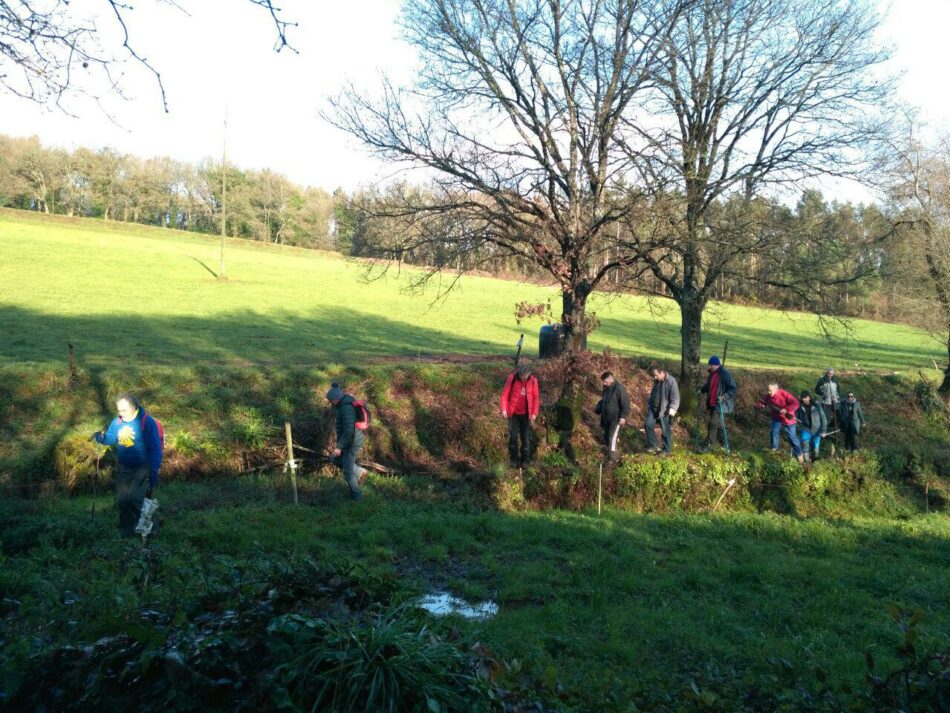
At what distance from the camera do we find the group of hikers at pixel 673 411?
533 inches

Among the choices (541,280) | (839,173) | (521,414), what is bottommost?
(521,414)

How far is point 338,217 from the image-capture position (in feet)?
81.1

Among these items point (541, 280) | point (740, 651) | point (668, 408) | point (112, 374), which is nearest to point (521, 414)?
point (668, 408)

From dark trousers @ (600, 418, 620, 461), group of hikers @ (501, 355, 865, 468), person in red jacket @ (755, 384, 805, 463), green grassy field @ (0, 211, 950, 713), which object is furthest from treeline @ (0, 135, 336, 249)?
dark trousers @ (600, 418, 620, 461)

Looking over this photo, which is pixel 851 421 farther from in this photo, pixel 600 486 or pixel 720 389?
pixel 600 486

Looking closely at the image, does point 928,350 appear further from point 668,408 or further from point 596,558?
point 596,558

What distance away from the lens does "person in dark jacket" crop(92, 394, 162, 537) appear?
28.0 ft

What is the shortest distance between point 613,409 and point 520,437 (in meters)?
1.91

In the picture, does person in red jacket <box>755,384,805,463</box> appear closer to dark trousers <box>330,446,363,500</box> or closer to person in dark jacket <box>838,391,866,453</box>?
person in dark jacket <box>838,391,866,453</box>

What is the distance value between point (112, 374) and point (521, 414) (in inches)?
374

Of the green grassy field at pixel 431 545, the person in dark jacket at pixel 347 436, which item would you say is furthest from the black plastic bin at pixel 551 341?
the person in dark jacket at pixel 347 436

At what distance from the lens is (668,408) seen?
1495cm

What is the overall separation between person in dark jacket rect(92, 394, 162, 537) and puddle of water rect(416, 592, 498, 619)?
11.6 ft

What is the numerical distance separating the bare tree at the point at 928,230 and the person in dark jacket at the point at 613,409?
14476mm
